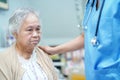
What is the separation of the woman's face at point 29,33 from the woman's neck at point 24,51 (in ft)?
0.11

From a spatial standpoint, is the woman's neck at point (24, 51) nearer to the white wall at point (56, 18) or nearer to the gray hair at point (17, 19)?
the gray hair at point (17, 19)

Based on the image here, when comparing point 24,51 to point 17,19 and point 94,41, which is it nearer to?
point 17,19

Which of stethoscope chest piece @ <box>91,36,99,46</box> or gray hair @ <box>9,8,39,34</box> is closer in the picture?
stethoscope chest piece @ <box>91,36,99,46</box>

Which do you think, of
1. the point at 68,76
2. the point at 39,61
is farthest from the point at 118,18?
the point at 68,76

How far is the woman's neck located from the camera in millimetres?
1730

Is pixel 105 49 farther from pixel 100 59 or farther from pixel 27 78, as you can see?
pixel 27 78

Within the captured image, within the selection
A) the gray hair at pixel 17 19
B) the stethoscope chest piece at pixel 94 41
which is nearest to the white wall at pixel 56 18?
the gray hair at pixel 17 19

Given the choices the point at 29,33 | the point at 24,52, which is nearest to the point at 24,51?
the point at 24,52

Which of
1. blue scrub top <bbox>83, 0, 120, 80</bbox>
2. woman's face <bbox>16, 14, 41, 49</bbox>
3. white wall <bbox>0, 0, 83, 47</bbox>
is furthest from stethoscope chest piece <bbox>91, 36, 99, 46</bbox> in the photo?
white wall <bbox>0, 0, 83, 47</bbox>

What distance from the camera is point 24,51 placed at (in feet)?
5.73

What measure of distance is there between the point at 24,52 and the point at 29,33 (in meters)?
0.14

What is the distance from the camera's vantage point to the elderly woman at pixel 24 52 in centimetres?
163

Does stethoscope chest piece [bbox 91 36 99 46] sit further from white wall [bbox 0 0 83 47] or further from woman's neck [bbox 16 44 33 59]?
white wall [bbox 0 0 83 47]

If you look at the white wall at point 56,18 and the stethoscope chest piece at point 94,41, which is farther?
the white wall at point 56,18
